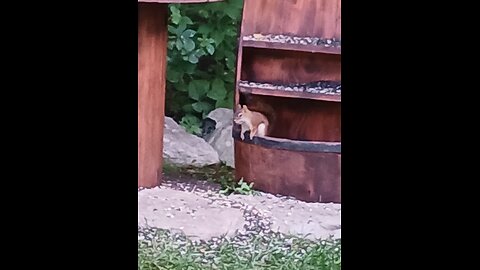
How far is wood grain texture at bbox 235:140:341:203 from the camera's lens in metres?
1.11

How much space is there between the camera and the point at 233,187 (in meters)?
1.14

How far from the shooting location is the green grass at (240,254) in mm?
1084

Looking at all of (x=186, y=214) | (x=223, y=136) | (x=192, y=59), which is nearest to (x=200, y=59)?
(x=192, y=59)

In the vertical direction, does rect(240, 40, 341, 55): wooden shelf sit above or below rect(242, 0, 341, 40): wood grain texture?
below

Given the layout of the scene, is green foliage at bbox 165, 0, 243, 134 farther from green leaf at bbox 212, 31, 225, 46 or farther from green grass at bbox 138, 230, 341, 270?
green grass at bbox 138, 230, 341, 270

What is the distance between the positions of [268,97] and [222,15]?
137 mm

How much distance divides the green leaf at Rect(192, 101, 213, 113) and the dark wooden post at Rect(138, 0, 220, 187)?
51 mm

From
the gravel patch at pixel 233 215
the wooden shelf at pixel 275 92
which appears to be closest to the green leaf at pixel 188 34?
the wooden shelf at pixel 275 92

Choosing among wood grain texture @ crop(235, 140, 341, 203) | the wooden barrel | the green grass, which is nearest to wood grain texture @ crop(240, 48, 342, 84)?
the wooden barrel
